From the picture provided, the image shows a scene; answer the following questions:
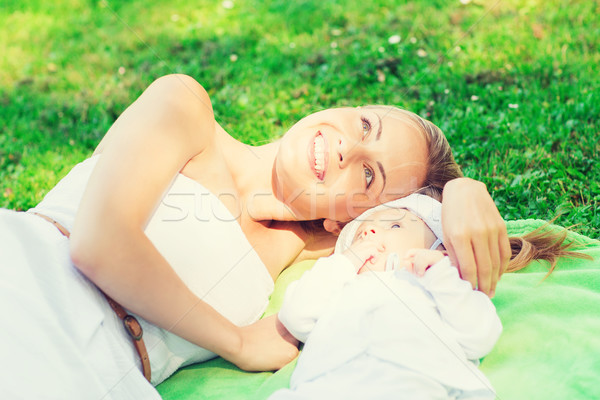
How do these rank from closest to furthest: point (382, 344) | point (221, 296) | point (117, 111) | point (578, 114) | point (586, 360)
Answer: point (382, 344) → point (586, 360) → point (221, 296) → point (578, 114) → point (117, 111)

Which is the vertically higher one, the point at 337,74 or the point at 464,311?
the point at 464,311

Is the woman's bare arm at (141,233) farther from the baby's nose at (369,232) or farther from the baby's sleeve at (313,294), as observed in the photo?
the baby's nose at (369,232)

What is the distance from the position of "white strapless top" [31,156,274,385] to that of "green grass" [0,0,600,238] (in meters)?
1.49

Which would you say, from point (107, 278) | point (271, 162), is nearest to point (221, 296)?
point (107, 278)

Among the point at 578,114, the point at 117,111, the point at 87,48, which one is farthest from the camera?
the point at 87,48

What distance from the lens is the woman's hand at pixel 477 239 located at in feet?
6.55

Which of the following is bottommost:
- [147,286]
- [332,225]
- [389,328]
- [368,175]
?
[332,225]

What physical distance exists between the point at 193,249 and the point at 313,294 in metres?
0.51

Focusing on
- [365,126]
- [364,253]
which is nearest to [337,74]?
[365,126]

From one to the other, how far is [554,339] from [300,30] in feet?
12.7

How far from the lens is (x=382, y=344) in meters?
1.82

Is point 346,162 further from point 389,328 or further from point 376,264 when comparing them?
point 389,328

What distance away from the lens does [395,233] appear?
7.54 ft

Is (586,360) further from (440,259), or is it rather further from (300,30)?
(300,30)
